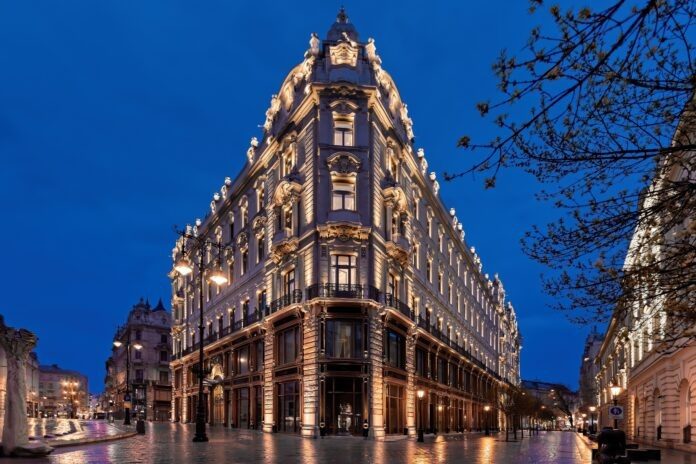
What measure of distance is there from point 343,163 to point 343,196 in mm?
1961

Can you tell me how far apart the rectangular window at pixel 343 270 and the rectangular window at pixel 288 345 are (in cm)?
407

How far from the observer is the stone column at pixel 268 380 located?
44906 millimetres

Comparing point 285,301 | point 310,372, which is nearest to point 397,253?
point 285,301

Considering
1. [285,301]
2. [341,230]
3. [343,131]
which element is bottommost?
[285,301]

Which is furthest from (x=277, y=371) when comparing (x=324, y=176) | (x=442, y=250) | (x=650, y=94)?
(x=650, y=94)

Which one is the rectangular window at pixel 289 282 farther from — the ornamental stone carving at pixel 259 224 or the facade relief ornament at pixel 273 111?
the facade relief ornament at pixel 273 111

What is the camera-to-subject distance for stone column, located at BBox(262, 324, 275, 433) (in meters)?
44.9

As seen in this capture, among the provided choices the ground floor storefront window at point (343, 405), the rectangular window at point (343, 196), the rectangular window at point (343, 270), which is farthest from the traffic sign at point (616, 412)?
the rectangular window at point (343, 196)

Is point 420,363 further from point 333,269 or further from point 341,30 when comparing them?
point 341,30

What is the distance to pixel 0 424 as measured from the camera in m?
20.9

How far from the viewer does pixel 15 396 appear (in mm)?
17656

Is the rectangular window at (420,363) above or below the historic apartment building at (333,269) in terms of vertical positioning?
below

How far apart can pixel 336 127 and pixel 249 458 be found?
1038 inches

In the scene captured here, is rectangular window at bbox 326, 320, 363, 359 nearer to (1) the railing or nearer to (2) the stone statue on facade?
(1) the railing
